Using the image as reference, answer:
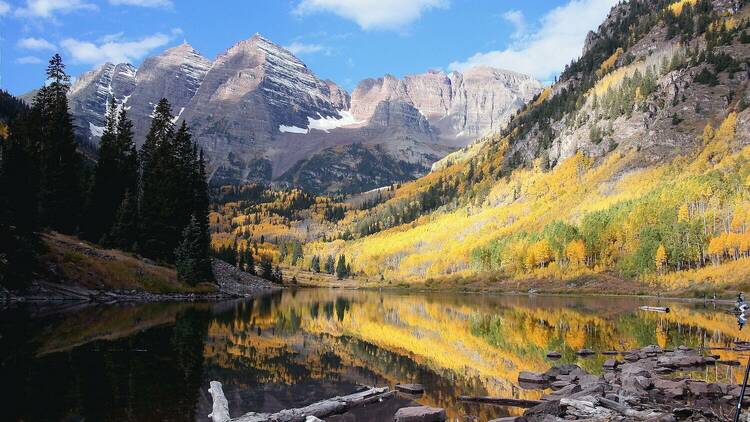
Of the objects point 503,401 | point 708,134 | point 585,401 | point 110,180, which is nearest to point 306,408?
point 503,401

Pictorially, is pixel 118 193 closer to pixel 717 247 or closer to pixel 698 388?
pixel 698 388

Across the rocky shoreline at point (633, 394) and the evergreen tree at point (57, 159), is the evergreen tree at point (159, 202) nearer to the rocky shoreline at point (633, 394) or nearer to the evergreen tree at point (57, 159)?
the evergreen tree at point (57, 159)

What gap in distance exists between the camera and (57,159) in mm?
84500

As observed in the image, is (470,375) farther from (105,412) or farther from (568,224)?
(568,224)

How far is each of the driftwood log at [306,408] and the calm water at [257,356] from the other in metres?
0.70

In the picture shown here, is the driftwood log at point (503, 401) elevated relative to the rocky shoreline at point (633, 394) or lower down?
lower down

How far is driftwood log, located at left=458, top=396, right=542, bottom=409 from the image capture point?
22688 millimetres

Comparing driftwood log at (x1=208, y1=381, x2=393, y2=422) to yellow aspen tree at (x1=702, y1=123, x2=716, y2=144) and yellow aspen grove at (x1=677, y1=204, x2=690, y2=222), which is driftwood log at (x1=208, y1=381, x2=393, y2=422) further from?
yellow aspen tree at (x1=702, y1=123, x2=716, y2=144)

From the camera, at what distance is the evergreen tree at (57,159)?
265ft

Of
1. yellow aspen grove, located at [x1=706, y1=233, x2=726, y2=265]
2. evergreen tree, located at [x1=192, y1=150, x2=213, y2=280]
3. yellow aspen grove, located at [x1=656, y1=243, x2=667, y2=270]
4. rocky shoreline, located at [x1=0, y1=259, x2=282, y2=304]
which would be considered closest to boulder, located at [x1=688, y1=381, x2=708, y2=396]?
rocky shoreline, located at [x1=0, y1=259, x2=282, y2=304]

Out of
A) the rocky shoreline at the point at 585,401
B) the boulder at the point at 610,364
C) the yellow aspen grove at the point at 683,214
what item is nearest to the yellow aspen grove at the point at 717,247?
the yellow aspen grove at the point at 683,214

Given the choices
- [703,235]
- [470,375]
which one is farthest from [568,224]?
[470,375]

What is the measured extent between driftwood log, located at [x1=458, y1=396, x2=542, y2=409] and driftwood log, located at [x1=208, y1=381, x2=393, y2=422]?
3.64 meters

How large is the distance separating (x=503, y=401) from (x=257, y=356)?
17412 mm
